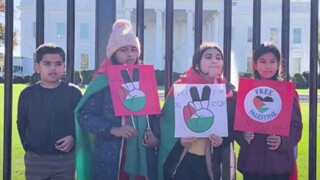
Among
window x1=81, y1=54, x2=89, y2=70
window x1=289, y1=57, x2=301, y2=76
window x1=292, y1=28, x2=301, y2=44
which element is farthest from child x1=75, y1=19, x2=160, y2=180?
window x1=289, y1=57, x2=301, y2=76

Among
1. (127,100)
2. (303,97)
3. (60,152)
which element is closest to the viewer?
(127,100)

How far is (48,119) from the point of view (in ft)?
11.8

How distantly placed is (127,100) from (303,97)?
17.1 meters

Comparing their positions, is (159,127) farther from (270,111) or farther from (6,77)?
(6,77)

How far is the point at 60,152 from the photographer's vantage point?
3.67 meters

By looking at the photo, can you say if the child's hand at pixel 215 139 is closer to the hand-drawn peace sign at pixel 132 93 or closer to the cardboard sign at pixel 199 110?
the cardboard sign at pixel 199 110

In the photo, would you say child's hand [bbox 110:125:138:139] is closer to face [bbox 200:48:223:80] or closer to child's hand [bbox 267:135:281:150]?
face [bbox 200:48:223:80]

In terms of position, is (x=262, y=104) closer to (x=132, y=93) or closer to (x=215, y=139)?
(x=215, y=139)

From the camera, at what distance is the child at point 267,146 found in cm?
359

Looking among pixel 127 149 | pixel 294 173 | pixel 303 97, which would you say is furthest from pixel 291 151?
pixel 303 97

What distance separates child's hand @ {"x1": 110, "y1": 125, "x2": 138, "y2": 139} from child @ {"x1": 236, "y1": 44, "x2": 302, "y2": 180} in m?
0.66

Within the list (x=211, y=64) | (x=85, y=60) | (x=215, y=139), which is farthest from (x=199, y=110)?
(x=85, y=60)

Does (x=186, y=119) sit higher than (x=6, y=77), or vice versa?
(x=6, y=77)

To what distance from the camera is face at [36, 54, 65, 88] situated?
3.64m
